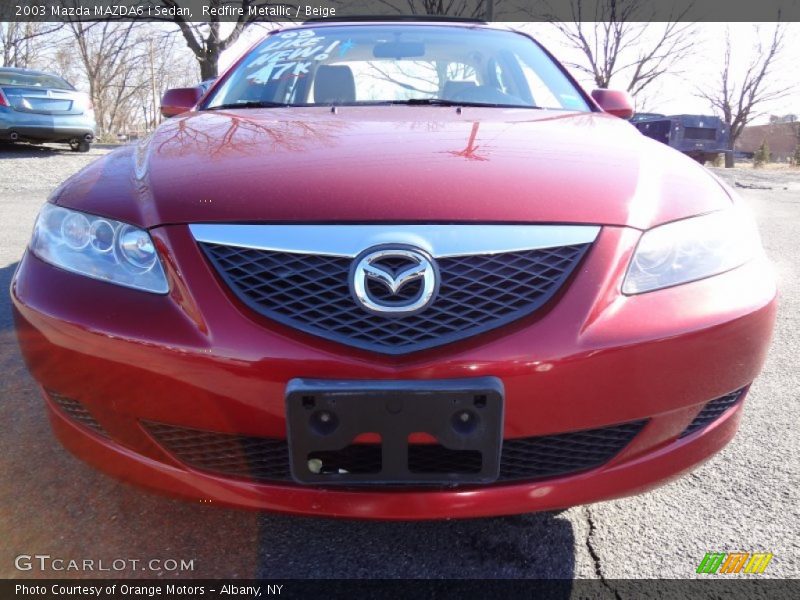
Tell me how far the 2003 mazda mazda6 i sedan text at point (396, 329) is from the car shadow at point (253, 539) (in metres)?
0.30

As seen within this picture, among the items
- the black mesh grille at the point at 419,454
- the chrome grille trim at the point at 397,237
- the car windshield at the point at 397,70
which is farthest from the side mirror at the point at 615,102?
the black mesh grille at the point at 419,454

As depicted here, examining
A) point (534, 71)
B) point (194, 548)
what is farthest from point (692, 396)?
point (534, 71)

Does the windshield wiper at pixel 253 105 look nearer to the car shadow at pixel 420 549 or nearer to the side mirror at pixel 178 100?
the side mirror at pixel 178 100

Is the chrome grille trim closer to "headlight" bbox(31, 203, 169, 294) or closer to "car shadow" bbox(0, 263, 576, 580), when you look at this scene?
"headlight" bbox(31, 203, 169, 294)

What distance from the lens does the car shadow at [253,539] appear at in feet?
4.89

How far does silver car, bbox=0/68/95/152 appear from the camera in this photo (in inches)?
380

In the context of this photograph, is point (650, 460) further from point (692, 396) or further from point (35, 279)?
point (35, 279)

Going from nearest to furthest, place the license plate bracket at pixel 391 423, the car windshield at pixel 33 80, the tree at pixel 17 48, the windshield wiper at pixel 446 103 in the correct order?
the license plate bracket at pixel 391 423
the windshield wiper at pixel 446 103
the car windshield at pixel 33 80
the tree at pixel 17 48

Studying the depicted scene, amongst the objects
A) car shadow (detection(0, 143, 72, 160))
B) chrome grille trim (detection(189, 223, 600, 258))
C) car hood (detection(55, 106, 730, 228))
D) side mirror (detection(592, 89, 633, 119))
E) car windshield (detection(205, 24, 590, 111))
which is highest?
car windshield (detection(205, 24, 590, 111))

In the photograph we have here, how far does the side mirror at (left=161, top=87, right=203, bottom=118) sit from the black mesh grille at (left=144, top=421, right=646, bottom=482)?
61.3 inches

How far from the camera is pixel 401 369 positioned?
3.86ft

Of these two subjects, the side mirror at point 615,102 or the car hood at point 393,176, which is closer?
the car hood at point 393,176

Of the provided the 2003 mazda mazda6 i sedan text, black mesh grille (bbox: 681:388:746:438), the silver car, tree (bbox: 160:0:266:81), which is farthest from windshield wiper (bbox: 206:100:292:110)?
tree (bbox: 160:0:266:81)

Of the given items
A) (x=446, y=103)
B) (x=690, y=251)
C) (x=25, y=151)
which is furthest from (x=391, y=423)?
(x=25, y=151)
